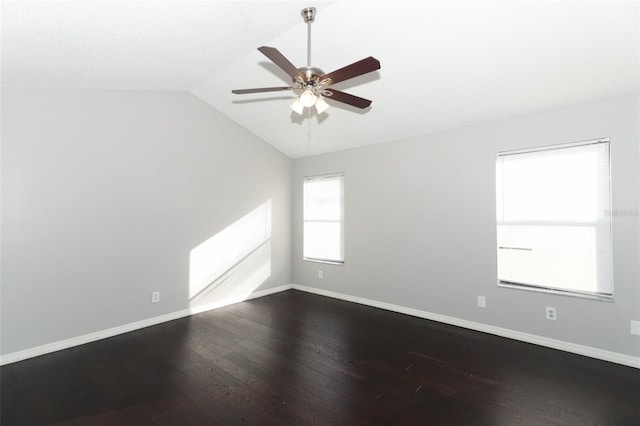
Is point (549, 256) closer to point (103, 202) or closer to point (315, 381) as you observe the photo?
point (315, 381)

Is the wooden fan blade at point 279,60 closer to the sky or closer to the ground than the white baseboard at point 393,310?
closer to the sky

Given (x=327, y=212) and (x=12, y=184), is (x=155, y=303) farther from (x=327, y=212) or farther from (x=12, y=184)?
(x=327, y=212)

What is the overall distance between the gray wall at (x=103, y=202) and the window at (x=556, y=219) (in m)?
3.63

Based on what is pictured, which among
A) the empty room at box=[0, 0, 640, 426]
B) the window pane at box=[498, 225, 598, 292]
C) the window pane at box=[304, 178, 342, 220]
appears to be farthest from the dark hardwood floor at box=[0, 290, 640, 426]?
the window pane at box=[304, 178, 342, 220]

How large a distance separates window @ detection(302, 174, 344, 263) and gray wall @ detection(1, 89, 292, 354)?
4.22 ft

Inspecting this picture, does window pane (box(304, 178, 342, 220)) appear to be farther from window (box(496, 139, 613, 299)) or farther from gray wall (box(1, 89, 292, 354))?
window (box(496, 139, 613, 299))

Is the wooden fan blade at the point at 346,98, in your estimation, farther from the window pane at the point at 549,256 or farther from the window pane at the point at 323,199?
the window pane at the point at 323,199

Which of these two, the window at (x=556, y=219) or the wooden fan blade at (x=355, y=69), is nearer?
the wooden fan blade at (x=355, y=69)

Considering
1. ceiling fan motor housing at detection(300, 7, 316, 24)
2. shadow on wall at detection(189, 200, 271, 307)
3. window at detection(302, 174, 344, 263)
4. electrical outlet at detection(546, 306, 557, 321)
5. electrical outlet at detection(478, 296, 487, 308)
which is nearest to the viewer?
ceiling fan motor housing at detection(300, 7, 316, 24)

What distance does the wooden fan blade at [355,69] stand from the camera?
5.80ft

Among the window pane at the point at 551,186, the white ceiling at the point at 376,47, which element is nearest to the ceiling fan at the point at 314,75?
the white ceiling at the point at 376,47

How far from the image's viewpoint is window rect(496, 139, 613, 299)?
282cm

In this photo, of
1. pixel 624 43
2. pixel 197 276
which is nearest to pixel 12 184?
pixel 197 276

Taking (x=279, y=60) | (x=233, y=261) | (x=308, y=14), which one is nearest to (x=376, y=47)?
(x=308, y=14)
